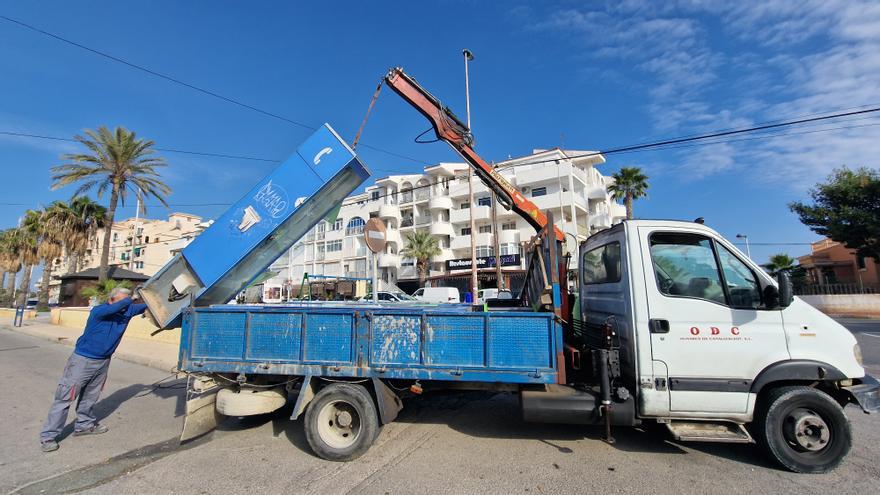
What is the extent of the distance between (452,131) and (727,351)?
19.7 feet

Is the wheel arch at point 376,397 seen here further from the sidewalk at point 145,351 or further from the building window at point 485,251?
the building window at point 485,251

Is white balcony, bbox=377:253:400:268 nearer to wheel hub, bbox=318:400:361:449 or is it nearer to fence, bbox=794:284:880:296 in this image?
fence, bbox=794:284:880:296

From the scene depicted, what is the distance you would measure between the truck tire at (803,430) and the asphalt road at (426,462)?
0.15 meters

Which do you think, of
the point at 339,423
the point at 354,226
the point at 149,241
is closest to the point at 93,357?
the point at 339,423

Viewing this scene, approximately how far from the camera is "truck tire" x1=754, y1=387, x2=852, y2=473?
3717 millimetres

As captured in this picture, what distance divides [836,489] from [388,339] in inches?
164

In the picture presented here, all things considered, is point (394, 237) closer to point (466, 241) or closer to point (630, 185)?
point (466, 241)

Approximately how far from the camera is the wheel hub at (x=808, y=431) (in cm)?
375

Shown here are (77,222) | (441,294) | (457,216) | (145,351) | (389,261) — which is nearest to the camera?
(145,351)

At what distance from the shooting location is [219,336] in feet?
15.2

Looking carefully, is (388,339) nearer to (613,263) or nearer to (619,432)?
(613,263)

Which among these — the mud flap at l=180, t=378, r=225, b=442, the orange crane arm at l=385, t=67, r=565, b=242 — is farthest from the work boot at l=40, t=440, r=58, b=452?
the orange crane arm at l=385, t=67, r=565, b=242

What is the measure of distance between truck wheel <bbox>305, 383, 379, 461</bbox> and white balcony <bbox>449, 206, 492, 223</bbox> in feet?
116

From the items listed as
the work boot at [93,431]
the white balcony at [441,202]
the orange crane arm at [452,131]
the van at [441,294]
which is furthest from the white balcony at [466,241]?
the work boot at [93,431]
